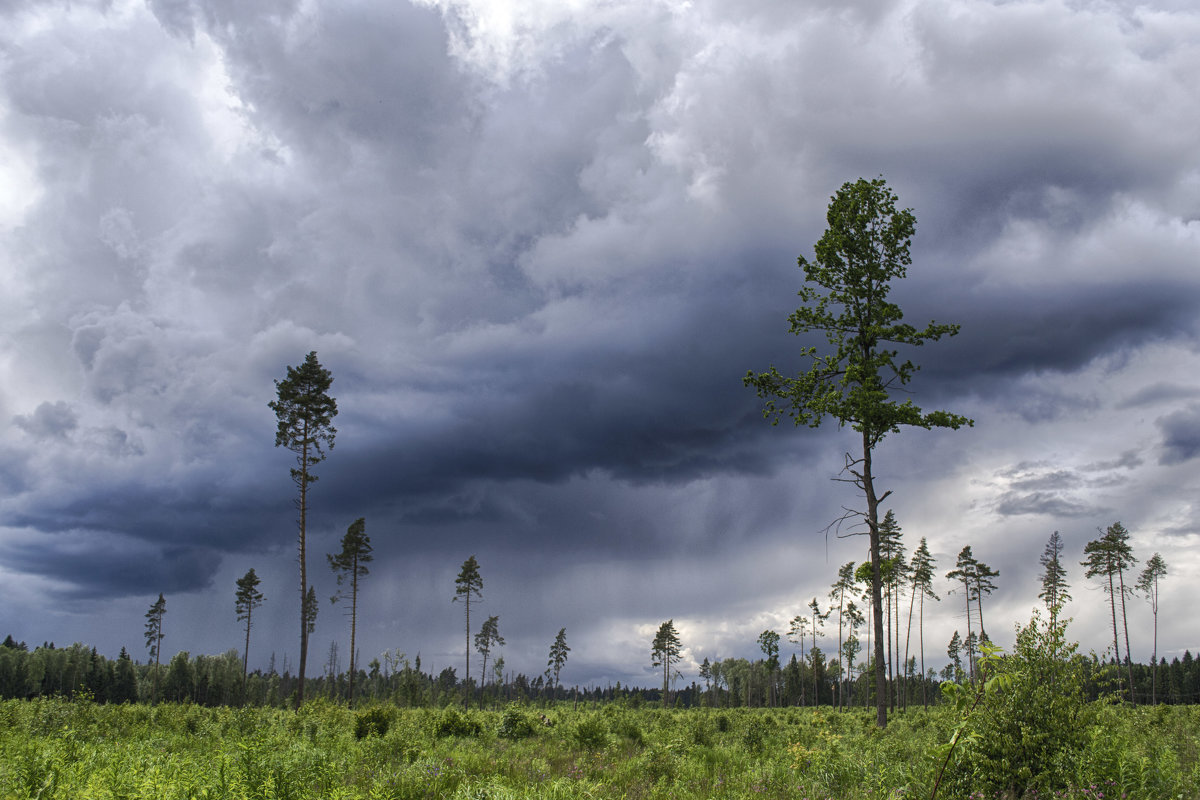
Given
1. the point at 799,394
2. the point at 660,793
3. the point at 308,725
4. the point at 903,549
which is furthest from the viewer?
the point at 903,549

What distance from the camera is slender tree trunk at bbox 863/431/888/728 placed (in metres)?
19.3

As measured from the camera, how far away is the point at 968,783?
738cm

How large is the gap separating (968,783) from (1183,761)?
29.3 feet

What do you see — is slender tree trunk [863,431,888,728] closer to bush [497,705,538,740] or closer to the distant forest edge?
bush [497,705,538,740]

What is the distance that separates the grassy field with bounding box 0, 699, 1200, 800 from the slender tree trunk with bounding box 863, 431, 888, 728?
231 centimetres

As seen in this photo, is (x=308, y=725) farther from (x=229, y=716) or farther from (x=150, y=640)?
(x=150, y=640)

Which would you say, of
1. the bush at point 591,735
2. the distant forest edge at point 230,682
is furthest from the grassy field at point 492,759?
the distant forest edge at point 230,682

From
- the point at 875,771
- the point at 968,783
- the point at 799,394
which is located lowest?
the point at 875,771

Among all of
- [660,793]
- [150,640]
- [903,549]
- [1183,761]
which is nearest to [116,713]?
[660,793]

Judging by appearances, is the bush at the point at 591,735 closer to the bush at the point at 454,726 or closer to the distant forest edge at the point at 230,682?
the bush at the point at 454,726

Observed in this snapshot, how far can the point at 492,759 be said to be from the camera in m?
13.4

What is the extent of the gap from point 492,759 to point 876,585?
12255 mm


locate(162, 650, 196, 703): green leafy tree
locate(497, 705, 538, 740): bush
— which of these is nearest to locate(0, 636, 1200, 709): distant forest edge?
locate(162, 650, 196, 703): green leafy tree

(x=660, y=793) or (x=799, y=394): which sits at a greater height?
(x=799, y=394)
